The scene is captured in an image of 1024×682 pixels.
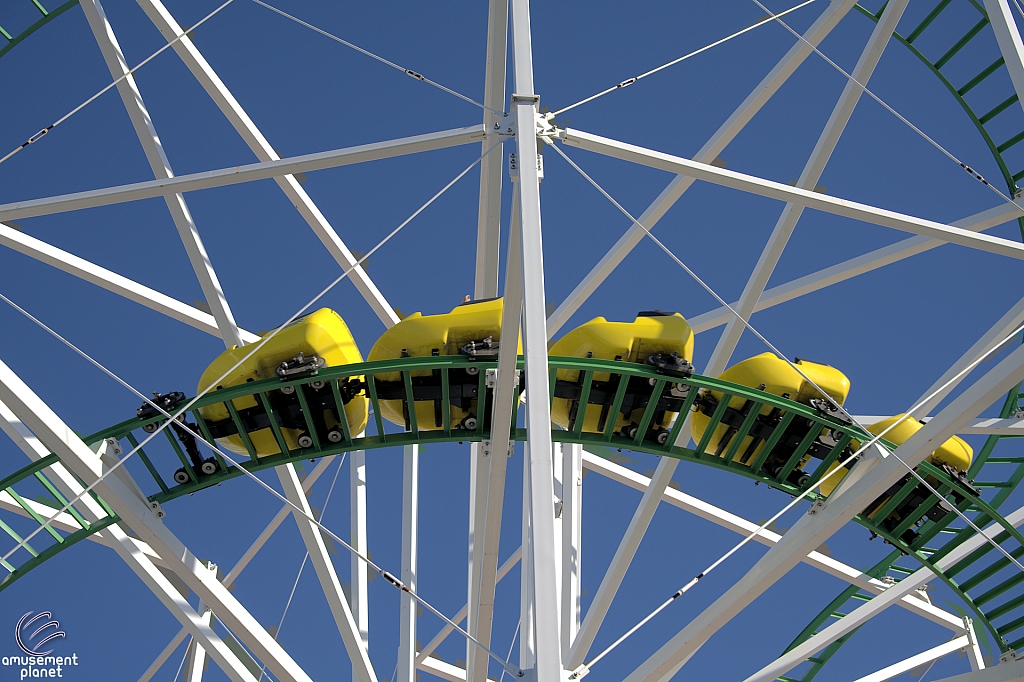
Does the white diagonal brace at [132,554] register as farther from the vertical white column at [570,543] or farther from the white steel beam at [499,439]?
the vertical white column at [570,543]

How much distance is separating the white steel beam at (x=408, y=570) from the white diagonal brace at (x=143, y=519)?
3.81 metres

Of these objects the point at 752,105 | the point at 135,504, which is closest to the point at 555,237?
the point at 752,105

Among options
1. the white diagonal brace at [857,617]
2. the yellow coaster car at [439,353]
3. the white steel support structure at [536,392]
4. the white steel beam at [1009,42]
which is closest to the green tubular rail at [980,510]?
the white diagonal brace at [857,617]

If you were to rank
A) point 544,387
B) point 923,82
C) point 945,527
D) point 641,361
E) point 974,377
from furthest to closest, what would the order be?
point 923,82 < point 974,377 < point 945,527 < point 641,361 < point 544,387

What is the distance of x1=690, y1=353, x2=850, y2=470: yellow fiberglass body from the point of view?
12782mm

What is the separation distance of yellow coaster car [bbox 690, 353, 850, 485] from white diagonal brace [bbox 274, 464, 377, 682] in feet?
14.1

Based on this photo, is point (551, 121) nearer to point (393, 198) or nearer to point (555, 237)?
point (393, 198)

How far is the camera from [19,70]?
24891mm

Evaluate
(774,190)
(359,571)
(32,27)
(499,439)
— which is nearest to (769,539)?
(359,571)

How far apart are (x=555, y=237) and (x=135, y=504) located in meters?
21.3

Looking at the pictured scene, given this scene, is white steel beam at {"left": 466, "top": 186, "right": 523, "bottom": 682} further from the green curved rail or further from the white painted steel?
the green curved rail

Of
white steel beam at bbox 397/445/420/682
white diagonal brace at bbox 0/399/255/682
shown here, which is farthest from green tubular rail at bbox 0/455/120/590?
white steel beam at bbox 397/445/420/682

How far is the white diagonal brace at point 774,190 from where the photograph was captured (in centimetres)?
1054

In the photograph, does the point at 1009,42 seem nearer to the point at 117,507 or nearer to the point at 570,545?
the point at 570,545
